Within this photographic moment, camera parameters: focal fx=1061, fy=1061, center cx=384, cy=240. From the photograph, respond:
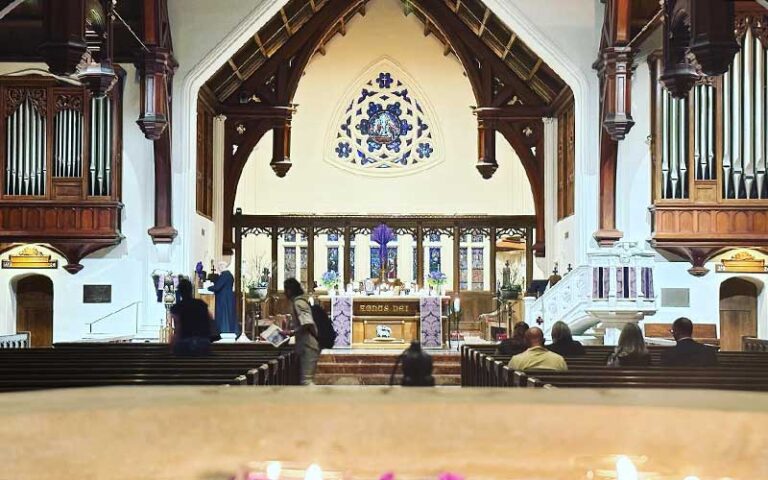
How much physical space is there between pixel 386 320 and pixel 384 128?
30.3 ft

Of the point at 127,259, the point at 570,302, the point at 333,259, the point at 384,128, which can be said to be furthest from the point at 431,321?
the point at 384,128

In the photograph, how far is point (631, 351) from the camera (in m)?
7.88

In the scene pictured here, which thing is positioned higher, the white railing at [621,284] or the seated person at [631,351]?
the white railing at [621,284]

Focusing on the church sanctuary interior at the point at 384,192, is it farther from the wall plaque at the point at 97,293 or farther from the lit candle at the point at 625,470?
the lit candle at the point at 625,470

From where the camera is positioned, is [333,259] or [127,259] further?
[333,259]

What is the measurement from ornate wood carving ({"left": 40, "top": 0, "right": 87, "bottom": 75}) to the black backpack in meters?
3.56

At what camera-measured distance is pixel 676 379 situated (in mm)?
6074

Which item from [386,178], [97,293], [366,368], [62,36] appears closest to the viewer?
[62,36]

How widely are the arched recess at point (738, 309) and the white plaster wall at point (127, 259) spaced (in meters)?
8.75

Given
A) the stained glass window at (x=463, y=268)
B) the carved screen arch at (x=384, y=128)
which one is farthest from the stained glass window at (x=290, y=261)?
the stained glass window at (x=463, y=268)

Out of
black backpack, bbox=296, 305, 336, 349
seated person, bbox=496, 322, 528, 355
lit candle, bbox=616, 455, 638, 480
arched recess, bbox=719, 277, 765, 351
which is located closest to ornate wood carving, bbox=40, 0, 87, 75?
black backpack, bbox=296, 305, 336, 349

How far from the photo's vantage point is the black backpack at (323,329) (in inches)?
354

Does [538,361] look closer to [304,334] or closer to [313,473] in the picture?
[304,334]

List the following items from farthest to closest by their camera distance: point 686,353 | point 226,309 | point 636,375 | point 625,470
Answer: point 226,309 → point 686,353 → point 636,375 → point 625,470
